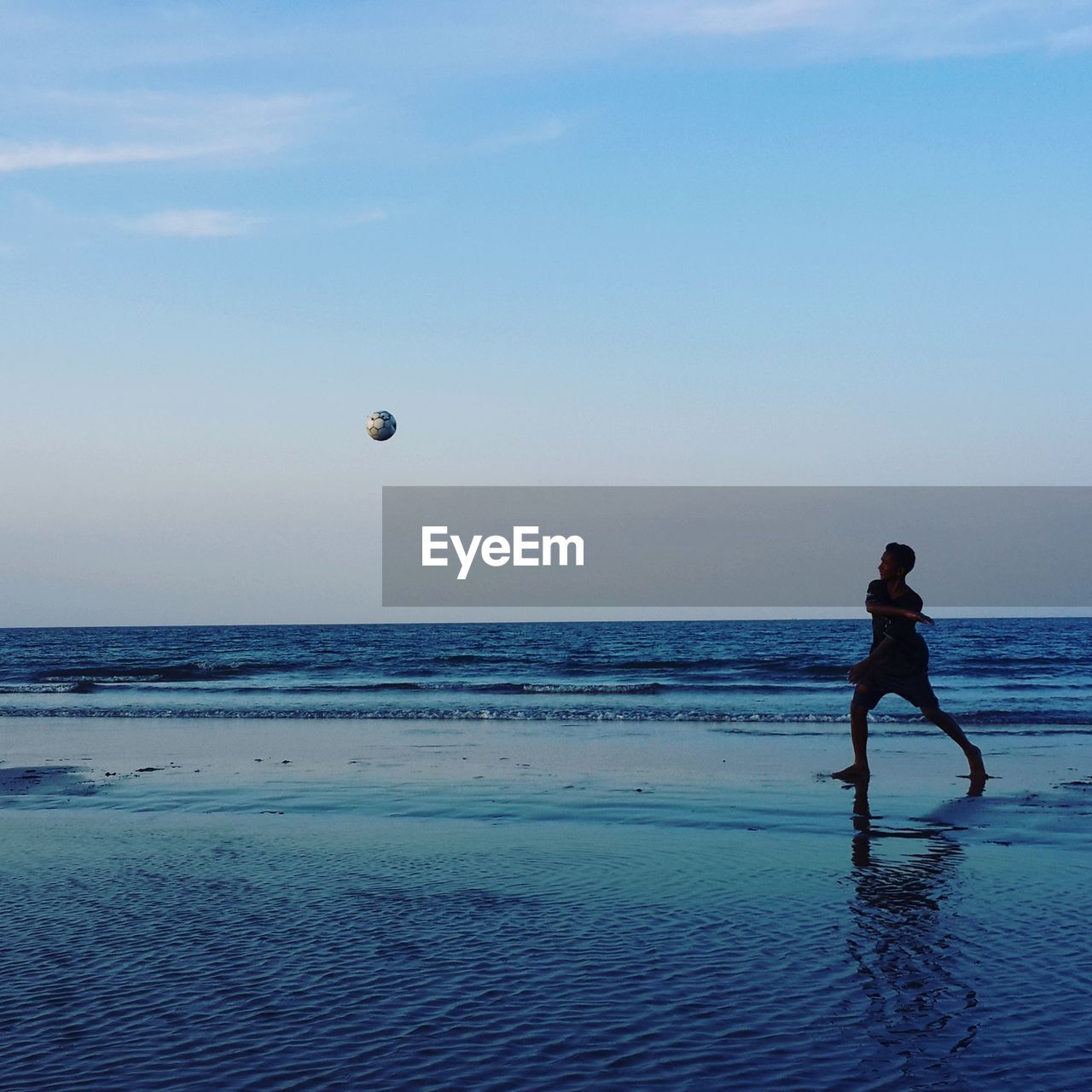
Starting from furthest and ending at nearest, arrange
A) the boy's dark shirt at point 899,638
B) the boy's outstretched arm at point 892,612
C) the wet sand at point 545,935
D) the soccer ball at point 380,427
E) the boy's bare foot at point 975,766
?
1. the soccer ball at point 380,427
2. the boy's bare foot at point 975,766
3. the boy's dark shirt at point 899,638
4. the boy's outstretched arm at point 892,612
5. the wet sand at point 545,935

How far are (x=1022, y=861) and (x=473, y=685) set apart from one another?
24.8 metres

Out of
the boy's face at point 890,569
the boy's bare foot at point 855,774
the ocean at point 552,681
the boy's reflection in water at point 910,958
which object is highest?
the boy's face at point 890,569

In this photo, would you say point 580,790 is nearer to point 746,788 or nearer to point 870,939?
point 746,788

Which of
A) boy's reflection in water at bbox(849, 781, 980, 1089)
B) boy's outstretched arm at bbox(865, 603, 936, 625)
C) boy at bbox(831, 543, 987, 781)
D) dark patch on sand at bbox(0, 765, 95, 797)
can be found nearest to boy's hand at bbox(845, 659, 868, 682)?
boy at bbox(831, 543, 987, 781)

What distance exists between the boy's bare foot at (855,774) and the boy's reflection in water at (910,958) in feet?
7.70

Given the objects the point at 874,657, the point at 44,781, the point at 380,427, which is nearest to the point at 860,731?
the point at 874,657

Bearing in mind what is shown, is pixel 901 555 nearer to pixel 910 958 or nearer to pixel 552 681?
pixel 910 958

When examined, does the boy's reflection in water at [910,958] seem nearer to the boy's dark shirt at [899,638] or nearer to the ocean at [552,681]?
the boy's dark shirt at [899,638]

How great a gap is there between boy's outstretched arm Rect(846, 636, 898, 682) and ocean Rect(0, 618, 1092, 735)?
7.34 m

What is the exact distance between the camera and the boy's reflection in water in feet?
12.9

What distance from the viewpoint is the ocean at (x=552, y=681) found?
2148 cm

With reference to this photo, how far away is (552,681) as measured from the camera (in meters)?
35.7

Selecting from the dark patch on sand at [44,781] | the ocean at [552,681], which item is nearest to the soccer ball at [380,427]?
the ocean at [552,681]

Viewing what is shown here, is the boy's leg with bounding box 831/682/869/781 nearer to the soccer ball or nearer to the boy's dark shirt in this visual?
the boy's dark shirt
